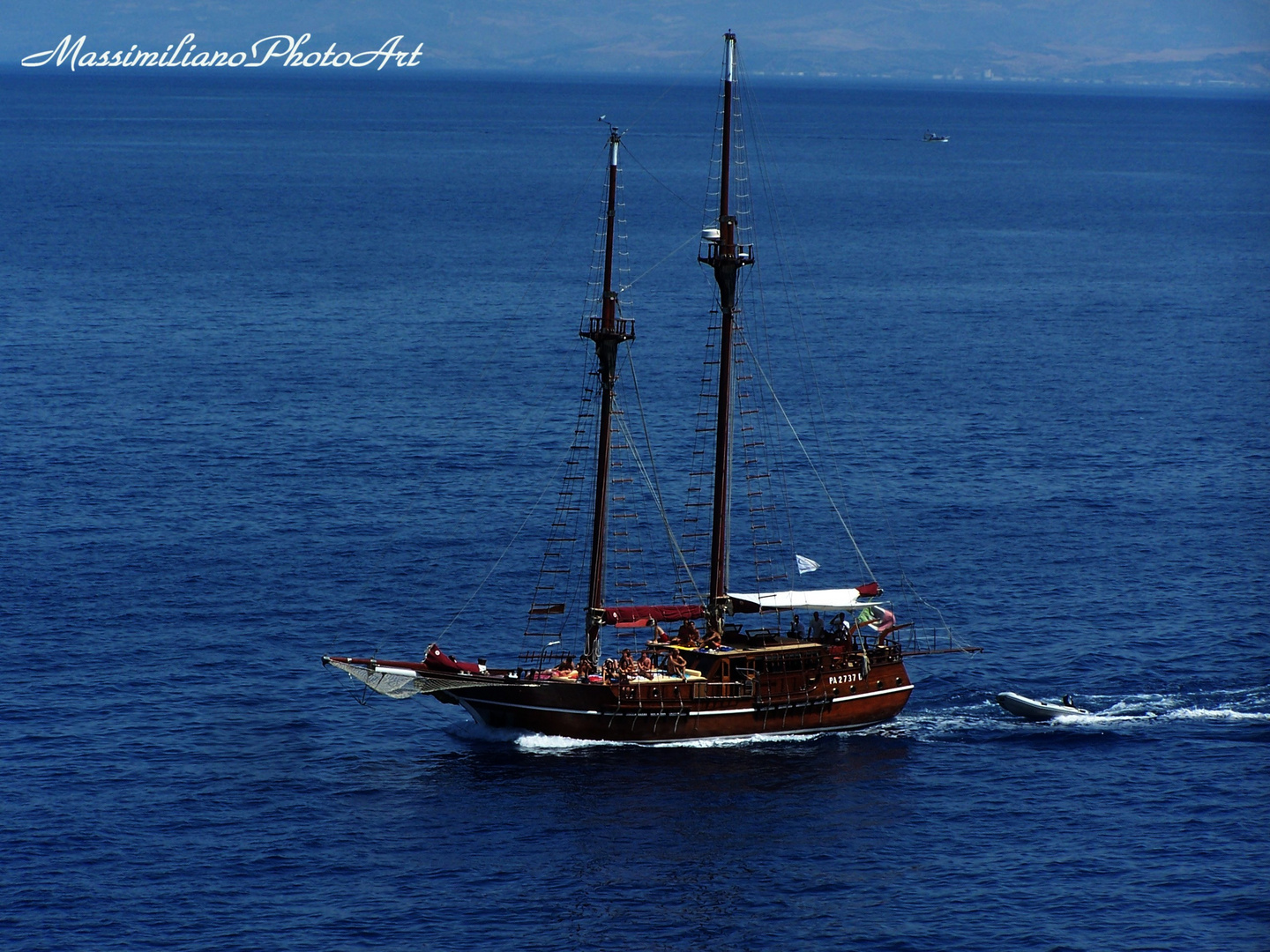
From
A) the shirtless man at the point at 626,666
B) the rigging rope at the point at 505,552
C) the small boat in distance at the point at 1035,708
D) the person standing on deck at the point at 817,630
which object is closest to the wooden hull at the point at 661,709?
the shirtless man at the point at 626,666

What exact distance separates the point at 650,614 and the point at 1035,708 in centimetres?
2230

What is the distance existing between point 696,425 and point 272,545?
4495 centimetres

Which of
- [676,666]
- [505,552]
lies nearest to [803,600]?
[676,666]

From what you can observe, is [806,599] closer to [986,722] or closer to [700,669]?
[700,669]

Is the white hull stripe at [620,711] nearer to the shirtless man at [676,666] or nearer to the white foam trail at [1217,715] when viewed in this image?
the shirtless man at [676,666]

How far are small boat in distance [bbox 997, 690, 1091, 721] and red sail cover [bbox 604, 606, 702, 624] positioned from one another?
18.2m

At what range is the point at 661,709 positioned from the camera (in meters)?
93.8

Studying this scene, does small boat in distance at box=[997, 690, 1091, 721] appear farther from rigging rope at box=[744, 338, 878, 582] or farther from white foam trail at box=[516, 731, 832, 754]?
rigging rope at box=[744, 338, 878, 582]

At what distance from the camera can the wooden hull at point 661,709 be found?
3676 inches

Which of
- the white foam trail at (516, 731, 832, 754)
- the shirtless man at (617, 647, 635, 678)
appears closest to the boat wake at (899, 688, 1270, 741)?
the white foam trail at (516, 731, 832, 754)

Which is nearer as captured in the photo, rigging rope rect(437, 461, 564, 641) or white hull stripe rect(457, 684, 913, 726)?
white hull stripe rect(457, 684, 913, 726)

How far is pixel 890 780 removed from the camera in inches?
3578

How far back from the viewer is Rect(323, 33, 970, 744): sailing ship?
9331 centimetres

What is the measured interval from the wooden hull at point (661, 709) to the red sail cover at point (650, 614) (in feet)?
16.8
